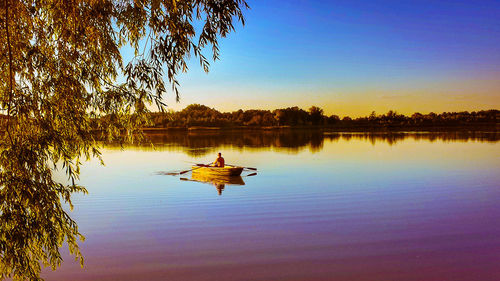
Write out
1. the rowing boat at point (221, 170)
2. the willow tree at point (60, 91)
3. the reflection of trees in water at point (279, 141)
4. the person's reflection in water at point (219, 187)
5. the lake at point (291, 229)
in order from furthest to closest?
the reflection of trees in water at point (279, 141), the rowing boat at point (221, 170), the person's reflection in water at point (219, 187), the lake at point (291, 229), the willow tree at point (60, 91)

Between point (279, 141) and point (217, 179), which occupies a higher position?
point (217, 179)

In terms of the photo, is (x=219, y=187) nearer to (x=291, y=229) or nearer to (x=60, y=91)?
(x=291, y=229)

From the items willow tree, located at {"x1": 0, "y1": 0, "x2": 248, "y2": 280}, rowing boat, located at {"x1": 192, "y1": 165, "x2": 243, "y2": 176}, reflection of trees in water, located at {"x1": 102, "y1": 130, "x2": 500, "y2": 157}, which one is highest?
willow tree, located at {"x1": 0, "y1": 0, "x2": 248, "y2": 280}

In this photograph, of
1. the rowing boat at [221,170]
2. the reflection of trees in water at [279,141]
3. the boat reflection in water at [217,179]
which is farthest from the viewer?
the reflection of trees in water at [279,141]

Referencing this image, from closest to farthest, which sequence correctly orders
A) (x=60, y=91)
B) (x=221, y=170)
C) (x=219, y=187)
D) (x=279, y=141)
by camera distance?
(x=60, y=91) → (x=219, y=187) → (x=221, y=170) → (x=279, y=141)

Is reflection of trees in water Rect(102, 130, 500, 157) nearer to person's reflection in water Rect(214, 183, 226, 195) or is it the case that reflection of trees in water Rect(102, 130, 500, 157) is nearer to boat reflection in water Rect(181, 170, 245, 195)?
boat reflection in water Rect(181, 170, 245, 195)

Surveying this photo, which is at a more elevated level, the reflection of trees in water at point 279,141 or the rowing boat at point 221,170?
the rowing boat at point 221,170

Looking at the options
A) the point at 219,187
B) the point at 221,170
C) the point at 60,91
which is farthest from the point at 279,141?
the point at 60,91

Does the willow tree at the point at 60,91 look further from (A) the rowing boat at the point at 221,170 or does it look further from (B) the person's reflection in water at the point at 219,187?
(A) the rowing boat at the point at 221,170

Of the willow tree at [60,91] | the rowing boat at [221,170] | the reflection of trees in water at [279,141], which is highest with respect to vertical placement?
the willow tree at [60,91]

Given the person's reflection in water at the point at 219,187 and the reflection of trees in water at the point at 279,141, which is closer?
the person's reflection in water at the point at 219,187

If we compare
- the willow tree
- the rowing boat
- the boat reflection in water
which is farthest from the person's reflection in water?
the willow tree

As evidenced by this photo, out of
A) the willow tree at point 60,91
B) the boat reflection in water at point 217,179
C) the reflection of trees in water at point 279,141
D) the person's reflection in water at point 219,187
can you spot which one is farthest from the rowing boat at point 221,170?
the willow tree at point 60,91

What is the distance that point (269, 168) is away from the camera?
921 inches
